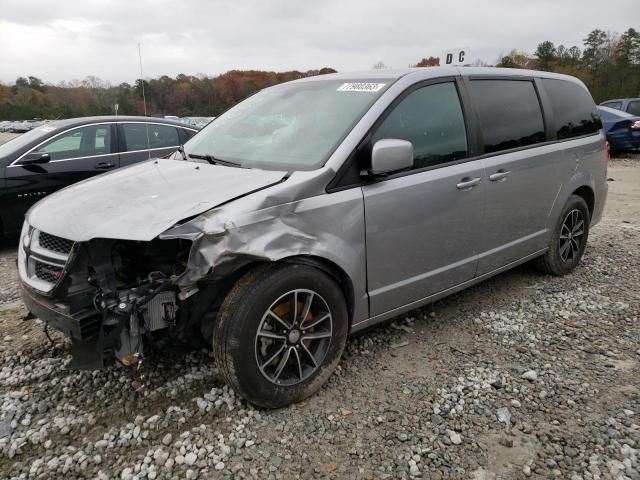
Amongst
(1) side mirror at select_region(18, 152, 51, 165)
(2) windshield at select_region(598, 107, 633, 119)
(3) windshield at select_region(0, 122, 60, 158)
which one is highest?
(2) windshield at select_region(598, 107, 633, 119)

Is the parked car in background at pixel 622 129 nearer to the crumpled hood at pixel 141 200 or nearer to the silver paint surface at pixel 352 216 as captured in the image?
the silver paint surface at pixel 352 216

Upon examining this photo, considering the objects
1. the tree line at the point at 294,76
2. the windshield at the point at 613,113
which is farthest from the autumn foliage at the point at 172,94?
the windshield at the point at 613,113

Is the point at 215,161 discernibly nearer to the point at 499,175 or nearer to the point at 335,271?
the point at 335,271

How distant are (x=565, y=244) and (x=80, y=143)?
18.7 feet

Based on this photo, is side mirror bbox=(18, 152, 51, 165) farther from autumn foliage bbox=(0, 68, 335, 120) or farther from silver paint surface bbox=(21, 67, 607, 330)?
silver paint surface bbox=(21, 67, 607, 330)

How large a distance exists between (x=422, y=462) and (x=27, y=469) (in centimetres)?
188

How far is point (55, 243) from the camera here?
2658 mm

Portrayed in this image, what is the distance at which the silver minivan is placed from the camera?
2.46 m

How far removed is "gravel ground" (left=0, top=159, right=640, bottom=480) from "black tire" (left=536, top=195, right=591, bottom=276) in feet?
2.69

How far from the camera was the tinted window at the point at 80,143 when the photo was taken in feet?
19.7

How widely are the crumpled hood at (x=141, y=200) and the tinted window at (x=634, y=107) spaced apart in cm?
1591

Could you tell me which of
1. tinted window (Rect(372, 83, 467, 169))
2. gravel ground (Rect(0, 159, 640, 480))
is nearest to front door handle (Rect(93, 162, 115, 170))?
gravel ground (Rect(0, 159, 640, 480))

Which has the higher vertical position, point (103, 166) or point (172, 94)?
point (172, 94)

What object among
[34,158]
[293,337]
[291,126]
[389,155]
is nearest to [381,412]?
[293,337]
